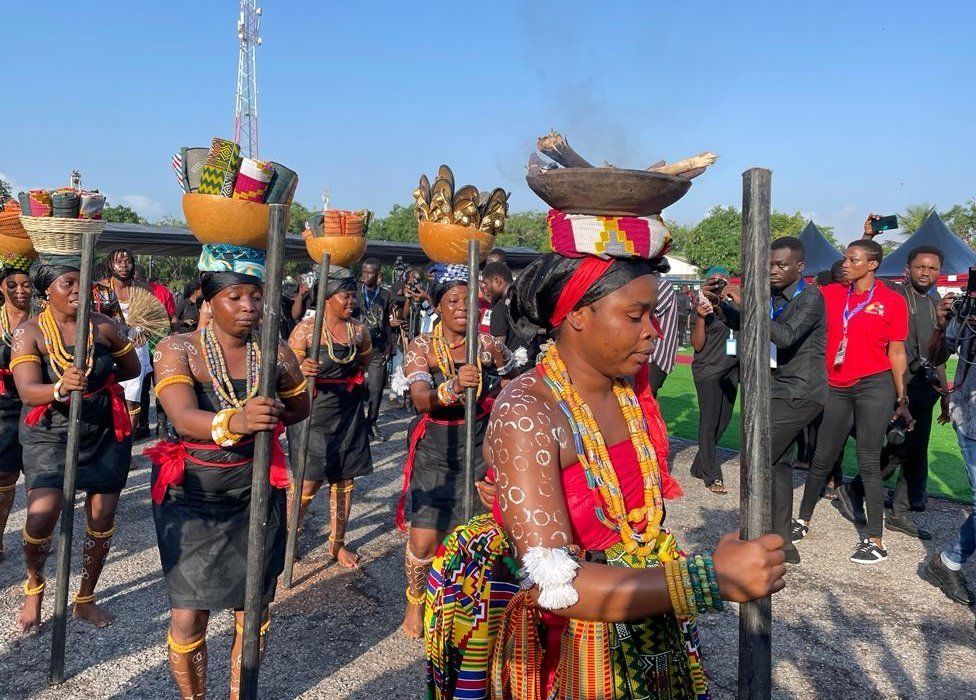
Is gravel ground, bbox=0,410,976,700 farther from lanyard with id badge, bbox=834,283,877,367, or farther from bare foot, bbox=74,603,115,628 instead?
lanyard with id badge, bbox=834,283,877,367

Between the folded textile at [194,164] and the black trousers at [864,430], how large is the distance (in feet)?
16.9

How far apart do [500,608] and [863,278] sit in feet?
16.9

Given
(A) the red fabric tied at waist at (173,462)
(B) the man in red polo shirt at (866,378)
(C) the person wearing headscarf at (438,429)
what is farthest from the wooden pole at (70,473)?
(B) the man in red polo shirt at (866,378)

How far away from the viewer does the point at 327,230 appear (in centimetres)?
568

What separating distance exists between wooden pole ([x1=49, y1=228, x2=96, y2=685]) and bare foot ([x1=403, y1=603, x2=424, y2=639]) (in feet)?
6.14

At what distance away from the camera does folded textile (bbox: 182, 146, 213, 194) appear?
10.5 feet

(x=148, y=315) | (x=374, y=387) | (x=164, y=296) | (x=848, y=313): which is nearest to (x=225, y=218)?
(x=848, y=313)

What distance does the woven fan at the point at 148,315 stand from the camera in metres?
7.97

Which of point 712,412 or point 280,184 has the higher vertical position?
point 280,184

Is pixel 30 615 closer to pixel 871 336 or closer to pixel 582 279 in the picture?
pixel 582 279

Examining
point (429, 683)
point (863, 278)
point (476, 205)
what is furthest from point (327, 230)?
point (863, 278)

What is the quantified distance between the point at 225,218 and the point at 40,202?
1627 millimetres

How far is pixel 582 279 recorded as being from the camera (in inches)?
84.1

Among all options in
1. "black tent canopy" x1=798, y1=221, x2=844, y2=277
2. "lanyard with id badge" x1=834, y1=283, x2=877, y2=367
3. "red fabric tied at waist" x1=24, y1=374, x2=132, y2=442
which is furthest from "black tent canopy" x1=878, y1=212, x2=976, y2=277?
"red fabric tied at waist" x1=24, y1=374, x2=132, y2=442
